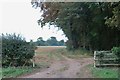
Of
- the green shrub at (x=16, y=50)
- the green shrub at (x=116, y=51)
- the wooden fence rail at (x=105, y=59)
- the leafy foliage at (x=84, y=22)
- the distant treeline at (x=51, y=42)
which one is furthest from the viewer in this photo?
the green shrub at (x=16, y=50)

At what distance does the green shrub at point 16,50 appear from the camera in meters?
5.70

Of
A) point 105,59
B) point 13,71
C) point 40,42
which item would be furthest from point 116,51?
point 13,71

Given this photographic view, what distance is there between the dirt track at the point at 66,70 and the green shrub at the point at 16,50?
65cm

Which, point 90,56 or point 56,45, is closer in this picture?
point 56,45

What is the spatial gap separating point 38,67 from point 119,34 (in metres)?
1.57

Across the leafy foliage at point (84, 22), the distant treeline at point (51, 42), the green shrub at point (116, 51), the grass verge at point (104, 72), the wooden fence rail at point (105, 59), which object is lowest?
the grass verge at point (104, 72)

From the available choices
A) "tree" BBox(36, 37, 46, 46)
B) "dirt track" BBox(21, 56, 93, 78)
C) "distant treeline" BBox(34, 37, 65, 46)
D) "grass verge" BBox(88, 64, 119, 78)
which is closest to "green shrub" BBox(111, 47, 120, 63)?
"grass verge" BBox(88, 64, 119, 78)

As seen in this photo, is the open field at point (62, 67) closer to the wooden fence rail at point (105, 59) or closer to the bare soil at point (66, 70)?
the bare soil at point (66, 70)

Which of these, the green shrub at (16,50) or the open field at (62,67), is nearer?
the open field at (62,67)

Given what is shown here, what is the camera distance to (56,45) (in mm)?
4859

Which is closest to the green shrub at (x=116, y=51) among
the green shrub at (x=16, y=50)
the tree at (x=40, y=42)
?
the tree at (x=40, y=42)

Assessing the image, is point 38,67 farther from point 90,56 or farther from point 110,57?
point 110,57

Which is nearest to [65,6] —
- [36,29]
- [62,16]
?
[62,16]

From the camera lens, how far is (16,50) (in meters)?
6.02
